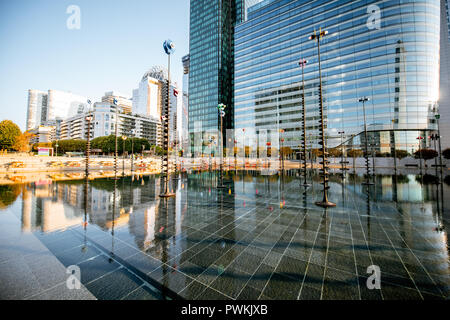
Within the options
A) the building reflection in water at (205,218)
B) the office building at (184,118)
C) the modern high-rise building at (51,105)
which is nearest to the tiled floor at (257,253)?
the building reflection in water at (205,218)

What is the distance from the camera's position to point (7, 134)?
48375 millimetres

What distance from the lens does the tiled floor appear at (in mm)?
3051

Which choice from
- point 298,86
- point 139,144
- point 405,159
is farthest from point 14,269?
point 139,144

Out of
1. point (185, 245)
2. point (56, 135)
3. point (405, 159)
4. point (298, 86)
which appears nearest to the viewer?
point (185, 245)

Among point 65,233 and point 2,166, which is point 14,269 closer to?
point 65,233

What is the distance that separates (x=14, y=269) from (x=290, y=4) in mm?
104091

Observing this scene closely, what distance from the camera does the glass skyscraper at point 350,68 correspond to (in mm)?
50281

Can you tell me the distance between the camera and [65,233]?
17.7 feet

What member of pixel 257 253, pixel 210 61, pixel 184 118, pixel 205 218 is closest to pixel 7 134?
pixel 205 218

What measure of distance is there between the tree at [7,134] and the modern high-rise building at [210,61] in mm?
67101

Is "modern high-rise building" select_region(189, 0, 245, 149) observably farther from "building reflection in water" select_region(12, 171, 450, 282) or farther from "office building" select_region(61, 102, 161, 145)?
"building reflection in water" select_region(12, 171, 450, 282)

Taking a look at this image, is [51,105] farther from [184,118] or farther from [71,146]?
[184,118]

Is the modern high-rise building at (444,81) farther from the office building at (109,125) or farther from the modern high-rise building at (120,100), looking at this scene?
the modern high-rise building at (120,100)

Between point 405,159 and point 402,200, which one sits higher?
point 405,159
